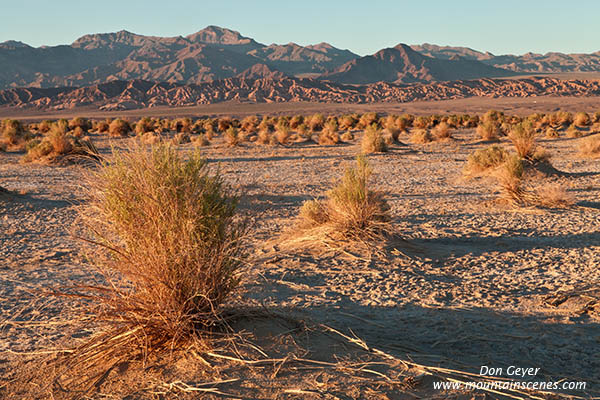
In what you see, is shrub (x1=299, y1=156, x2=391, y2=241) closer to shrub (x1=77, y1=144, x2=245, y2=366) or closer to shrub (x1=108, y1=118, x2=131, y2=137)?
shrub (x1=77, y1=144, x2=245, y2=366)

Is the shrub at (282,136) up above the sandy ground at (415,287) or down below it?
above

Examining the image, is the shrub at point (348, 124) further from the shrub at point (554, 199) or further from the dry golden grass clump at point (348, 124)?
the shrub at point (554, 199)

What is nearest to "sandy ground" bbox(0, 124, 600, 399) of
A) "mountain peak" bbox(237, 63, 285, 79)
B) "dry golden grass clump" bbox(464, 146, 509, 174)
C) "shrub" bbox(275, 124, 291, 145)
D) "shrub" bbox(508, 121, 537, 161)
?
"dry golden grass clump" bbox(464, 146, 509, 174)

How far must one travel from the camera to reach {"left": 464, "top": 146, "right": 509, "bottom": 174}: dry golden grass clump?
47.6 feet

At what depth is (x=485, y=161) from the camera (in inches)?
575

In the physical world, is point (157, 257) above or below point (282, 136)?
above

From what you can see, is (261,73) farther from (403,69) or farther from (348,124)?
(348,124)

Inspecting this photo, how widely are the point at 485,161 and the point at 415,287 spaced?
9.59 meters

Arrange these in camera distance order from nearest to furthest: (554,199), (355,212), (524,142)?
(355,212)
(554,199)
(524,142)

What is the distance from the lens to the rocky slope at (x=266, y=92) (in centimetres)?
10850

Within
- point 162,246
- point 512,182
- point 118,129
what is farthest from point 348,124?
point 162,246

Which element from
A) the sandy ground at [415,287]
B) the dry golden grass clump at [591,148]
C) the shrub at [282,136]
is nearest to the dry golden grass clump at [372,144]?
the shrub at [282,136]

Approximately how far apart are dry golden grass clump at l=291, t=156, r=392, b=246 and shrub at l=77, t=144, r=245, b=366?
12.7 feet

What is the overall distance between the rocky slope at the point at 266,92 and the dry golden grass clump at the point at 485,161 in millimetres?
92671
